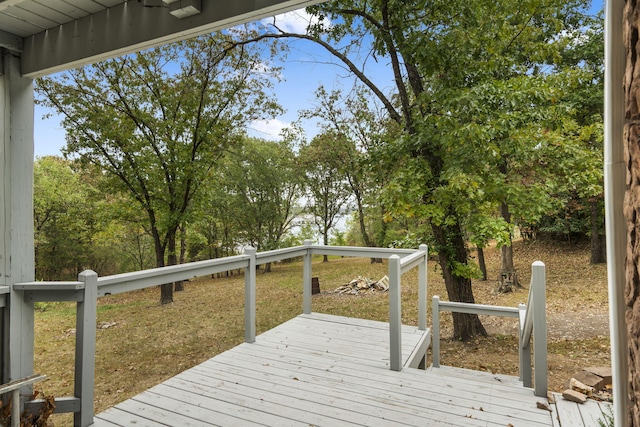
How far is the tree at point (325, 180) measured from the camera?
13.7 m

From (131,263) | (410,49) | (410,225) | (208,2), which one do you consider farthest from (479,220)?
(131,263)

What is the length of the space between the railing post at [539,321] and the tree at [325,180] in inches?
431

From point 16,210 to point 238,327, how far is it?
5647mm

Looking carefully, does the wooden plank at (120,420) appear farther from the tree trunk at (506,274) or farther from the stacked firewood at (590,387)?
the tree trunk at (506,274)

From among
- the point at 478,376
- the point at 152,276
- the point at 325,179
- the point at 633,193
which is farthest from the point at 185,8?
the point at 325,179

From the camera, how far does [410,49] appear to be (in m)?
5.01

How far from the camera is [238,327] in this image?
7.75 meters

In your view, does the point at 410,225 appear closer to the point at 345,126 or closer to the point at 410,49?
the point at 345,126

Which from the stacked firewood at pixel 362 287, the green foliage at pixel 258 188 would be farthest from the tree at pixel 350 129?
the stacked firewood at pixel 362 287

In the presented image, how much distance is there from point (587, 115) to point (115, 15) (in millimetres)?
10684

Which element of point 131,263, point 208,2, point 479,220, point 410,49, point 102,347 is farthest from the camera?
point 131,263

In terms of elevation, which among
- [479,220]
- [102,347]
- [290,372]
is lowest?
[102,347]

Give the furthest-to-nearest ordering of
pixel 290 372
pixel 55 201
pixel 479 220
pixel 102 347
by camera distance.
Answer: pixel 55 201 < pixel 102 347 < pixel 479 220 < pixel 290 372

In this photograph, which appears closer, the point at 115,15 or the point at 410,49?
the point at 115,15
